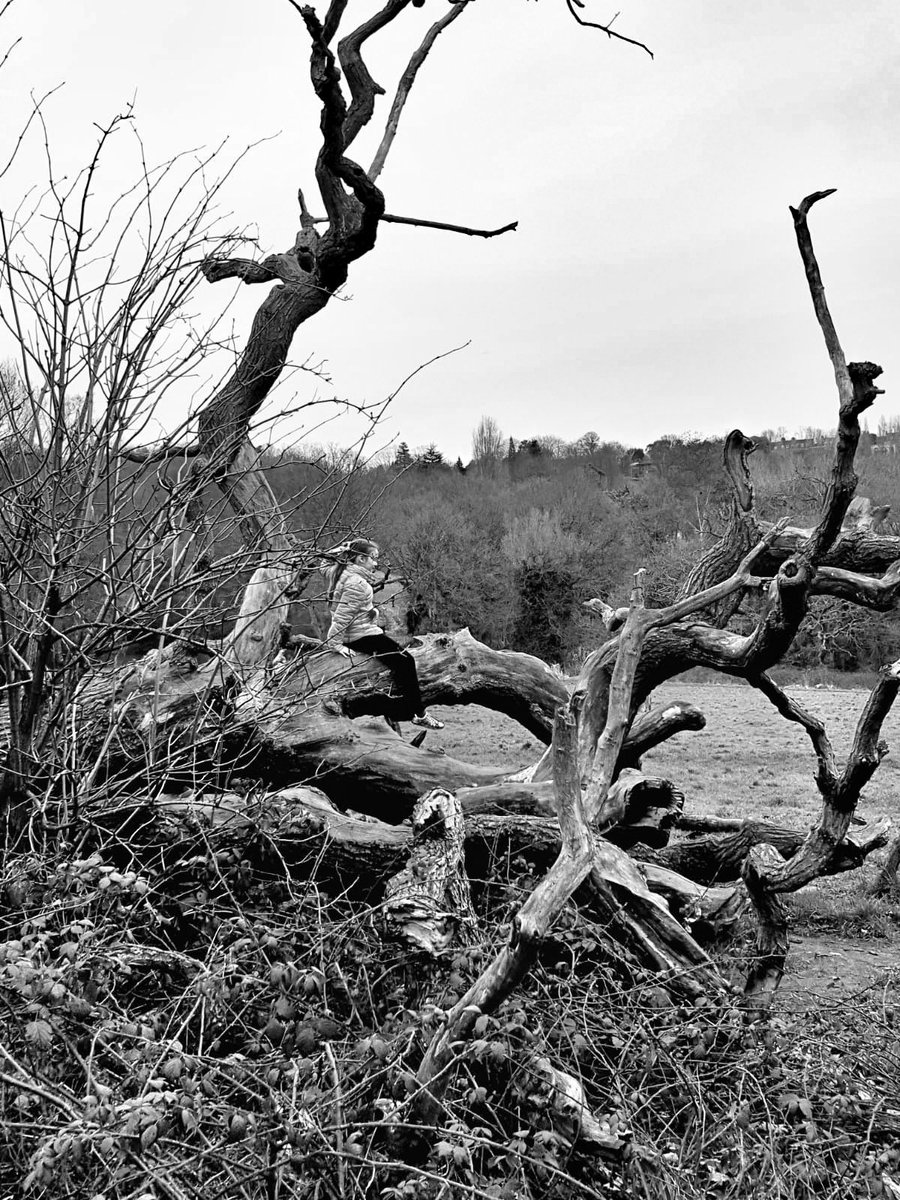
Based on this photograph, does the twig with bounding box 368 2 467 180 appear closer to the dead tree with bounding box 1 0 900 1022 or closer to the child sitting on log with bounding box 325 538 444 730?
the dead tree with bounding box 1 0 900 1022

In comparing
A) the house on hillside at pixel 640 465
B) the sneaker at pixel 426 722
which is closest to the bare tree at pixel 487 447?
the house on hillside at pixel 640 465

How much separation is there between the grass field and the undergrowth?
927 millimetres

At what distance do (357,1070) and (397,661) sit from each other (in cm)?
392

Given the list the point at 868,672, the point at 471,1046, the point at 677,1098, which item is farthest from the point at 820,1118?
the point at 868,672

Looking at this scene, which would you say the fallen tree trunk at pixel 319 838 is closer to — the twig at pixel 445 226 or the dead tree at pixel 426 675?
the dead tree at pixel 426 675

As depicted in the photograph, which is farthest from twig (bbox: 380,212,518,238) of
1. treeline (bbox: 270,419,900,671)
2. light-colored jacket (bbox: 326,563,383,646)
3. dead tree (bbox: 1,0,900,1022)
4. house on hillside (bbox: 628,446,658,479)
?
house on hillside (bbox: 628,446,658,479)

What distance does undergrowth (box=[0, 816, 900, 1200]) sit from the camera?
Answer: 8.61 ft

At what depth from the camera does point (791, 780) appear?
46.6 ft

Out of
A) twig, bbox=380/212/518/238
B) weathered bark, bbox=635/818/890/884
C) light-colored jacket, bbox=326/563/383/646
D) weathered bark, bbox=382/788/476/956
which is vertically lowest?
weathered bark, bbox=635/818/890/884

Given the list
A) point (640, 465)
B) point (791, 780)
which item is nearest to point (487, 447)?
point (640, 465)

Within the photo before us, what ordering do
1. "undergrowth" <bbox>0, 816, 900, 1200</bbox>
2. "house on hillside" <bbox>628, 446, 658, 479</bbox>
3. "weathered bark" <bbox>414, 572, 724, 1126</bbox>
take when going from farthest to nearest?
"house on hillside" <bbox>628, 446, 658, 479</bbox> → "weathered bark" <bbox>414, 572, 724, 1126</bbox> → "undergrowth" <bbox>0, 816, 900, 1200</bbox>

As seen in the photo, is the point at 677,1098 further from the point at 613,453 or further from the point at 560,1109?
the point at 613,453

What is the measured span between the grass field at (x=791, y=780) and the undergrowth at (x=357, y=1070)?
93 cm

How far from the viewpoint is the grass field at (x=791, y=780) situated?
6418 mm
